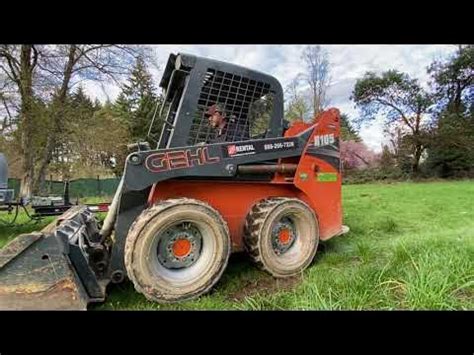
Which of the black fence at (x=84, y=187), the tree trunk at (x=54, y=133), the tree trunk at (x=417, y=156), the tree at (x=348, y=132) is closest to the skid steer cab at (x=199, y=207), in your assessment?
the black fence at (x=84, y=187)

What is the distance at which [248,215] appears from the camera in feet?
12.0

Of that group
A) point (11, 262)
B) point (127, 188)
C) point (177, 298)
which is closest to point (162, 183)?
point (127, 188)

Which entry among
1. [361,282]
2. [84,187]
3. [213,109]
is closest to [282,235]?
[361,282]

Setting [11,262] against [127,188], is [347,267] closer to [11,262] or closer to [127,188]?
[127,188]

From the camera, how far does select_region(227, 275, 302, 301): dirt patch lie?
319cm

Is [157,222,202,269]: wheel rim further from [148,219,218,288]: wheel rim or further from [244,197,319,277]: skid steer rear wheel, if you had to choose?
[244,197,319,277]: skid steer rear wheel

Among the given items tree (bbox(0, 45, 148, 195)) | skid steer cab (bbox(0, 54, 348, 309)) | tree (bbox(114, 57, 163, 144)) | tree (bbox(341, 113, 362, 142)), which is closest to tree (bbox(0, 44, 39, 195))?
tree (bbox(0, 45, 148, 195))

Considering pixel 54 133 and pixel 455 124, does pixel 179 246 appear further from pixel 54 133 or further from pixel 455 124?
pixel 455 124

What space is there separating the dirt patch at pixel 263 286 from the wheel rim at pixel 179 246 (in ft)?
1.60

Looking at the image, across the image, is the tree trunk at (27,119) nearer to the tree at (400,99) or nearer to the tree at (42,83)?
the tree at (42,83)

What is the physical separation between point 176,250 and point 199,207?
419mm

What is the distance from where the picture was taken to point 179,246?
3.11m
